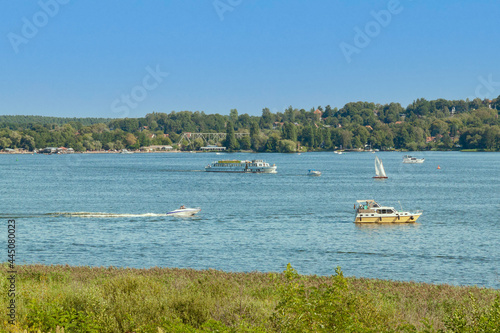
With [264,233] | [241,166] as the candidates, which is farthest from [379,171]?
[264,233]

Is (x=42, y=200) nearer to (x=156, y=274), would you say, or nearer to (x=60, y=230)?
(x=60, y=230)

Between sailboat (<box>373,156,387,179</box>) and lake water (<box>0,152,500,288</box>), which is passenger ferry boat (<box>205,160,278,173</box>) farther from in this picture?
lake water (<box>0,152,500,288</box>)

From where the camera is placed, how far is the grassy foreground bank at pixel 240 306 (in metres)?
13.6

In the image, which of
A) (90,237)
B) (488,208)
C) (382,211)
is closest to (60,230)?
(90,237)

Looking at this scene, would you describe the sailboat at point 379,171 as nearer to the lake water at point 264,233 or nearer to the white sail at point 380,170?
the white sail at point 380,170

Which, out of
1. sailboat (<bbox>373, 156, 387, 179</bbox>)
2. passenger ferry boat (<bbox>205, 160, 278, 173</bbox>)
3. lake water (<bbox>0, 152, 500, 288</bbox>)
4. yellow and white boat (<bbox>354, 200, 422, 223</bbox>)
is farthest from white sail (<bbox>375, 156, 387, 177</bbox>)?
yellow and white boat (<bbox>354, 200, 422, 223</bbox>)

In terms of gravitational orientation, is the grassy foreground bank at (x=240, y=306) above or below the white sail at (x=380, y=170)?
above

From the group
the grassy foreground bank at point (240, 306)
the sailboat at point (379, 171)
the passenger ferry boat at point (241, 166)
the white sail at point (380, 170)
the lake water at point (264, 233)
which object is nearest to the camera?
the grassy foreground bank at point (240, 306)

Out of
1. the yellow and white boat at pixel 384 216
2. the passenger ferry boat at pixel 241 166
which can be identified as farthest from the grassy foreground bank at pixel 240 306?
the passenger ferry boat at pixel 241 166

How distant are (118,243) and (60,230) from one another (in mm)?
10716

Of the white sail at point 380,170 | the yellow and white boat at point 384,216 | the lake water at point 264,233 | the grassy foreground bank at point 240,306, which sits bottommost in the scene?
the lake water at point 264,233

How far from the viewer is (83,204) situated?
269 ft

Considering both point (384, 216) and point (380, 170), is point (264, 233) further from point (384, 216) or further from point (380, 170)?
point (380, 170)

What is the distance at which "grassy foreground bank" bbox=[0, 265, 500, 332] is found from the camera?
44.5 feet
